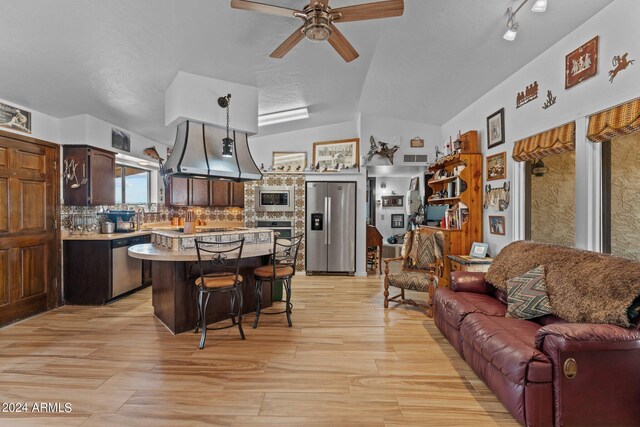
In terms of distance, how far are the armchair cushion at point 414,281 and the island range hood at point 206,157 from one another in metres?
2.26

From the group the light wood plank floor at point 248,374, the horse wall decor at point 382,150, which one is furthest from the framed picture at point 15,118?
the horse wall decor at point 382,150

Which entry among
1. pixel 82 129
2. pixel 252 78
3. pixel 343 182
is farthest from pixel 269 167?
pixel 82 129

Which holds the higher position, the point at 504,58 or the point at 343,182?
the point at 504,58

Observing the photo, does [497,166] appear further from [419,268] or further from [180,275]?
[180,275]

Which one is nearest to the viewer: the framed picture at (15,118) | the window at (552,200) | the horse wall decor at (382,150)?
the window at (552,200)

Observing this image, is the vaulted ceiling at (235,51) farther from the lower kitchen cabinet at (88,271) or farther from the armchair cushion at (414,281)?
the armchair cushion at (414,281)

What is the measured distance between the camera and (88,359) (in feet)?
8.70

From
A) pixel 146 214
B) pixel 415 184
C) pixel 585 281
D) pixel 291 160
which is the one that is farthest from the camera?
pixel 415 184

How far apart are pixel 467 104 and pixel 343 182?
2454 millimetres

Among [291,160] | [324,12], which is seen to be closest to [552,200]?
[324,12]

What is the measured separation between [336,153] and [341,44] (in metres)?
3.72

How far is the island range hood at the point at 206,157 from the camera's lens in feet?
11.5

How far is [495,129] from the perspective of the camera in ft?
12.5

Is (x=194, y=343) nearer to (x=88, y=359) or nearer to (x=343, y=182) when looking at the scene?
(x=88, y=359)
